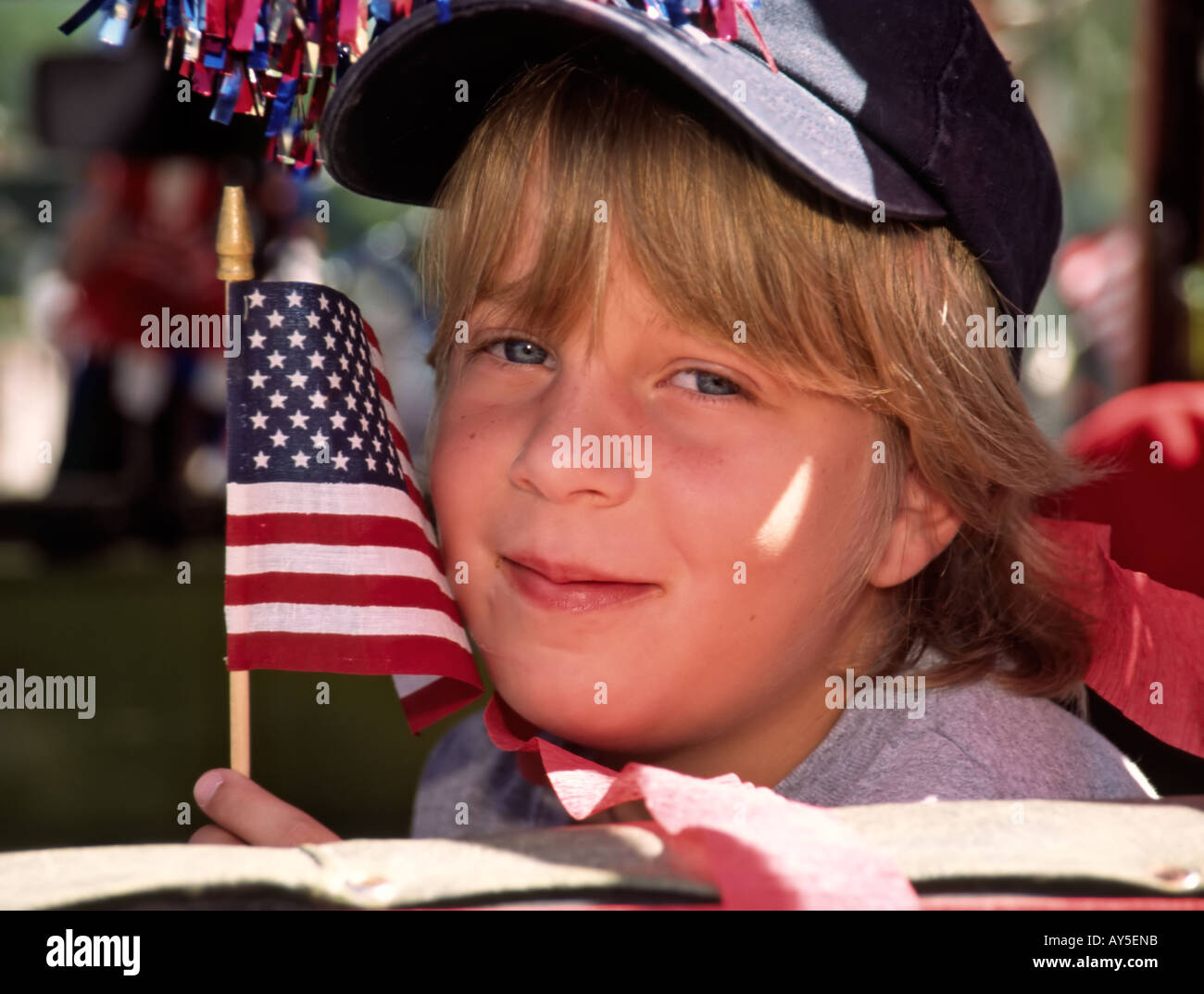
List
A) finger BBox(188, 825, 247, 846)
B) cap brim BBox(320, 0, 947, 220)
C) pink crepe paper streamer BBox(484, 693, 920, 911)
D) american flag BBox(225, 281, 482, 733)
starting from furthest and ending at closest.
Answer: american flag BBox(225, 281, 482, 733), finger BBox(188, 825, 247, 846), cap brim BBox(320, 0, 947, 220), pink crepe paper streamer BBox(484, 693, 920, 911)

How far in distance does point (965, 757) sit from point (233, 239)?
0.84 metres

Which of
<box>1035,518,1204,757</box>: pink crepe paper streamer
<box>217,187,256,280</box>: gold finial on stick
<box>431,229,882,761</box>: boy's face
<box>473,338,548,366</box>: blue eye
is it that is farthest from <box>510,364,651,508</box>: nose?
<box>1035,518,1204,757</box>: pink crepe paper streamer

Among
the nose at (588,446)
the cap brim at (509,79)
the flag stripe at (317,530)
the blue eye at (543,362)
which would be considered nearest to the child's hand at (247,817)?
the flag stripe at (317,530)

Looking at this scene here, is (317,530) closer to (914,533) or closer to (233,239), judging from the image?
(233,239)

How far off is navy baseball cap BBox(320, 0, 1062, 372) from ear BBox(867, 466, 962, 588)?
0.21m

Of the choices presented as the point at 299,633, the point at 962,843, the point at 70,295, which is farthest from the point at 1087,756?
the point at 70,295

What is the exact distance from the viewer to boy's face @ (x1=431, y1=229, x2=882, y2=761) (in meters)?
1.03

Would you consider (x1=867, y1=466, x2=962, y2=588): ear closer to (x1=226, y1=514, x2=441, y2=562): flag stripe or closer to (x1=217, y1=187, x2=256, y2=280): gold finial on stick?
(x1=226, y1=514, x2=441, y2=562): flag stripe

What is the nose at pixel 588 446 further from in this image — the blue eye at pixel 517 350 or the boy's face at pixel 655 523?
the blue eye at pixel 517 350

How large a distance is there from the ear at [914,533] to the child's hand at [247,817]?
0.58m

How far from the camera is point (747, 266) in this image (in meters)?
1.04

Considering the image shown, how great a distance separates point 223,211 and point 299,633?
15.9 inches
